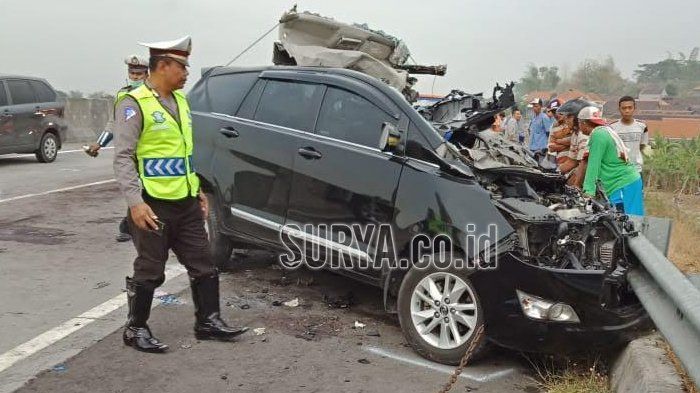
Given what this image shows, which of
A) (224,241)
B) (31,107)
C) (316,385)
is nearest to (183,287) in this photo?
(224,241)

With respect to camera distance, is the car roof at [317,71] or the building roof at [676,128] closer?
the car roof at [317,71]

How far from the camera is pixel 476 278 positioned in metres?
3.77

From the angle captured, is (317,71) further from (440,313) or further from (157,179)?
(440,313)

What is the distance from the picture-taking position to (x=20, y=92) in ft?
42.5

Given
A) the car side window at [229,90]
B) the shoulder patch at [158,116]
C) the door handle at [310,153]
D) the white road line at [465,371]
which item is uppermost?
the car side window at [229,90]

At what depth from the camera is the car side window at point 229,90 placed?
5421 millimetres

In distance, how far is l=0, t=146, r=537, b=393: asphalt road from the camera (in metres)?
3.60

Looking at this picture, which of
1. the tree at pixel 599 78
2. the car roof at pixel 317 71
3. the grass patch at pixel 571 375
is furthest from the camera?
the tree at pixel 599 78

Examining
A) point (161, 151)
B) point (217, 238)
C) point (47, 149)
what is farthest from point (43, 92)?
point (161, 151)

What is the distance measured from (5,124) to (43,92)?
1554 mm

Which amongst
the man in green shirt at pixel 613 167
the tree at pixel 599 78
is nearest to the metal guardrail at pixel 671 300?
the man in green shirt at pixel 613 167

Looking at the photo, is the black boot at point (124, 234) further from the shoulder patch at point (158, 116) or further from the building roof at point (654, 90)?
the building roof at point (654, 90)

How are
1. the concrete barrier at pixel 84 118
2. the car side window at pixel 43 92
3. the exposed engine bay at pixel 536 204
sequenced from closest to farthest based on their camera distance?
the exposed engine bay at pixel 536 204
the car side window at pixel 43 92
the concrete barrier at pixel 84 118

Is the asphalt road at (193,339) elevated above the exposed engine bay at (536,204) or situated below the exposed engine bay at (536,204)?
below
